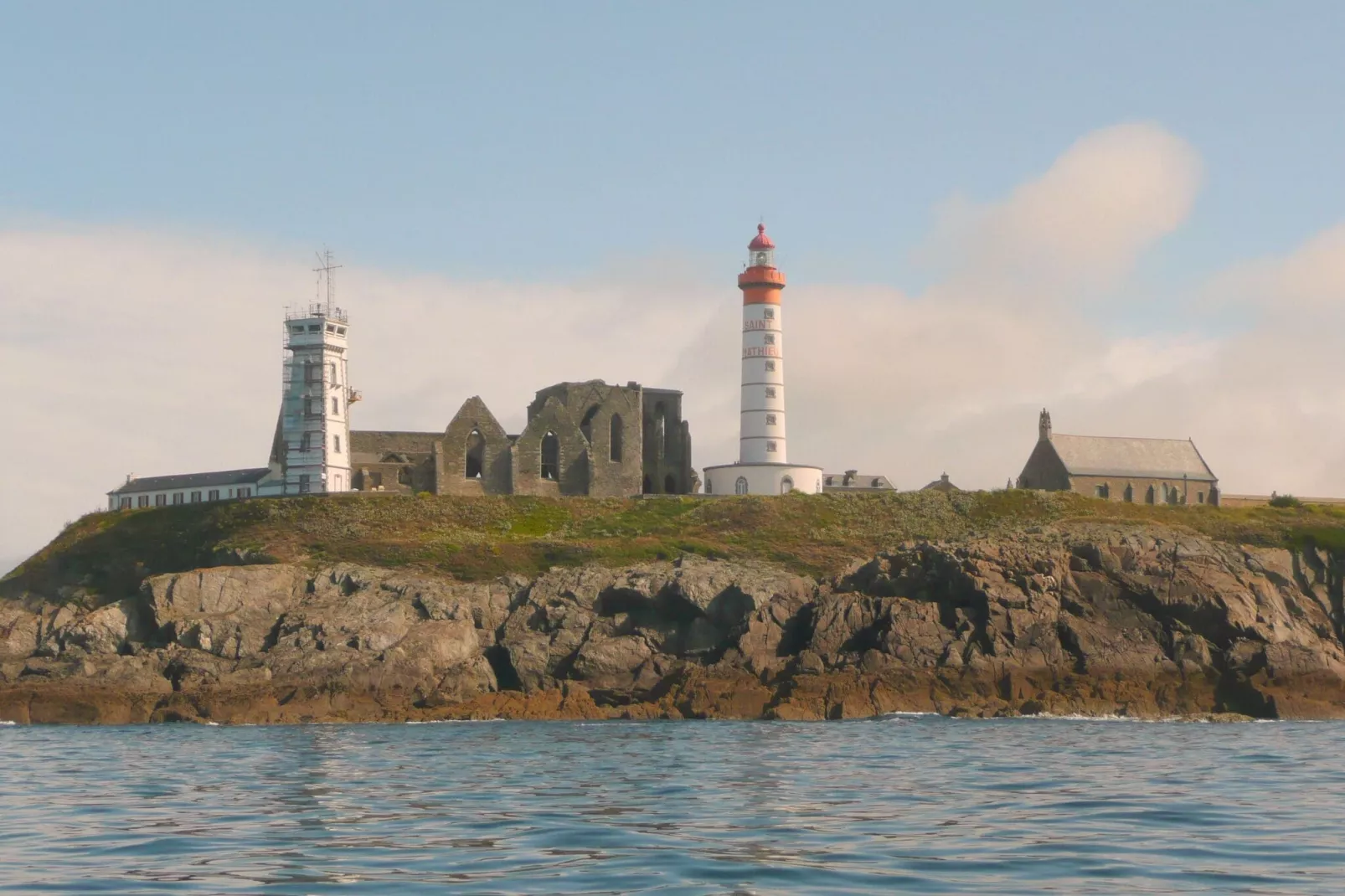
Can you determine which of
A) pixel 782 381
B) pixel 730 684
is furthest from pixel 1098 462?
pixel 730 684

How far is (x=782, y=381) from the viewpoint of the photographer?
87.8 metres

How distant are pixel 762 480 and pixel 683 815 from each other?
6056 centimetres

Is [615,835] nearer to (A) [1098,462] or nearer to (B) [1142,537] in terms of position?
(B) [1142,537]

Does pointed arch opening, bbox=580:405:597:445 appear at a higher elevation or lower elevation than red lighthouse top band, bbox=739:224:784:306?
lower

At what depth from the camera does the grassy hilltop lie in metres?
71.2

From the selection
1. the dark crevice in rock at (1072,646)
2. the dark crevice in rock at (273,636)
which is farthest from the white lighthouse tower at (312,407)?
the dark crevice in rock at (1072,646)

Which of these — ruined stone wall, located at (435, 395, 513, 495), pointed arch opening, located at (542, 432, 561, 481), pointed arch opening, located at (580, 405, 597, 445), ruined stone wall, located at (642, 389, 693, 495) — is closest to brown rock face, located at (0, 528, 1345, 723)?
ruined stone wall, located at (435, 395, 513, 495)

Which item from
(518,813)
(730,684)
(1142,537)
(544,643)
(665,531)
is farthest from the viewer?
(665,531)

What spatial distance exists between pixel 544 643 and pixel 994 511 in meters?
33.0

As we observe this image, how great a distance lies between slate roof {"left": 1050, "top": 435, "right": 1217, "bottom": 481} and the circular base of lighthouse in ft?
55.1

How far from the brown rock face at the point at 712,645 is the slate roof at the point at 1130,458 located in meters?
27.4

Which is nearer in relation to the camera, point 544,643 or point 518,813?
point 518,813

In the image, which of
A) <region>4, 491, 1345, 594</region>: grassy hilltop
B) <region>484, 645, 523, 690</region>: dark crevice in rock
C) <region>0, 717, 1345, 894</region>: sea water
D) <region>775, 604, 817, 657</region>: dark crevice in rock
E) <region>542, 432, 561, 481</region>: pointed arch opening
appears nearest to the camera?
<region>0, 717, 1345, 894</region>: sea water

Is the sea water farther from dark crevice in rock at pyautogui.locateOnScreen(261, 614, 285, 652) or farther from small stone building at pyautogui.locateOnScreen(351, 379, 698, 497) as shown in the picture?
small stone building at pyautogui.locateOnScreen(351, 379, 698, 497)
